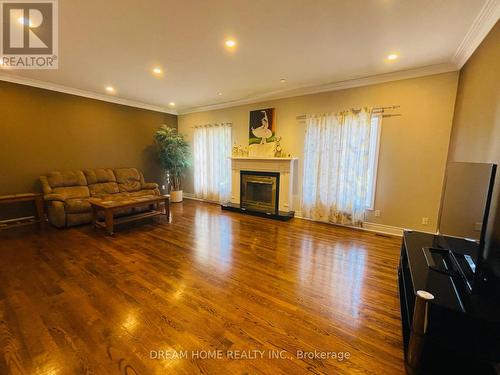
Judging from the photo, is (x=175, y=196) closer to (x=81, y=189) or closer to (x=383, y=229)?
(x=81, y=189)

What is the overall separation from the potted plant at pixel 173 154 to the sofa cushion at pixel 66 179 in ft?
6.18

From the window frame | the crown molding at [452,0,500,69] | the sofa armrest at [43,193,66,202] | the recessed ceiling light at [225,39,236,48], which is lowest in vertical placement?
the sofa armrest at [43,193,66,202]

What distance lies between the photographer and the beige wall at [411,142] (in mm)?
3244

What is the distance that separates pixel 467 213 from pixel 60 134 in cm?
642

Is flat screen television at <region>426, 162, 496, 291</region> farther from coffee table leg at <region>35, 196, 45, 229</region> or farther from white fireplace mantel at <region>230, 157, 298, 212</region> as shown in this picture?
coffee table leg at <region>35, 196, 45, 229</region>

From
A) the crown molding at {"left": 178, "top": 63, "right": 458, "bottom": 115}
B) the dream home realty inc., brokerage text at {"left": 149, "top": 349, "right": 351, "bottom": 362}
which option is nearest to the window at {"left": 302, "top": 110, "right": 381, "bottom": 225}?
the crown molding at {"left": 178, "top": 63, "right": 458, "bottom": 115}

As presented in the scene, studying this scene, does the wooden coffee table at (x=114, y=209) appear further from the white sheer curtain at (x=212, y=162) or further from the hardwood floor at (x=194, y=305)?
the white sheer curtain at (x=212, y=162)

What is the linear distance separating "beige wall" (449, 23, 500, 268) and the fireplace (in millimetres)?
2947

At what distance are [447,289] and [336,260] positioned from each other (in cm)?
147

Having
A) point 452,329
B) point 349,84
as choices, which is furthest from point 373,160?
point 452,329

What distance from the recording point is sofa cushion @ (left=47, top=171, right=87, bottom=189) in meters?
4.23

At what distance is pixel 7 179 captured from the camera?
156 inches

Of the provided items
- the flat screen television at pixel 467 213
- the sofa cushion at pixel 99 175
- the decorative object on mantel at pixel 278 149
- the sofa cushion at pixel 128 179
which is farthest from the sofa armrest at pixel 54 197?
the flat screen television at pixel 467 213

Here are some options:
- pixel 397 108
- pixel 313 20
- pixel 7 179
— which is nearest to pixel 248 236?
pixel 313 20
